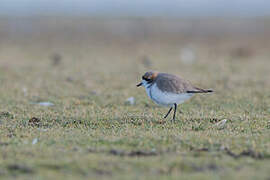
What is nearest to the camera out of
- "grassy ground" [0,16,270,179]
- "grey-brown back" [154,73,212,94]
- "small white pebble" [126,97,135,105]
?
"grassy ground" [0,16,270,179]

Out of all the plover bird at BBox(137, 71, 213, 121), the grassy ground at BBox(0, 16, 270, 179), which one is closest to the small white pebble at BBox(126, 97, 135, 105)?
the grassy ground at BBox(0, 16, 270, 179)

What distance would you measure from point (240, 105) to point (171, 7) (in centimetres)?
8339

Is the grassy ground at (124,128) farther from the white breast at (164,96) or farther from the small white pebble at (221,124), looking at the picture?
the white breast at (164,96)

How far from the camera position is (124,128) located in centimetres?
658

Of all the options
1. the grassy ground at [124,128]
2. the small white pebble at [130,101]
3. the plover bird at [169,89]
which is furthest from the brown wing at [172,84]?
the small white pebble at [130,101]

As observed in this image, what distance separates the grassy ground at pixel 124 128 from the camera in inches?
183

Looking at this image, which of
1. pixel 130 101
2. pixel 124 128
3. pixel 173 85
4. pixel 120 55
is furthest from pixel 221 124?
pixel 120 55

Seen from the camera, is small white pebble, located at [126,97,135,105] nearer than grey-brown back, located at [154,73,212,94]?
No

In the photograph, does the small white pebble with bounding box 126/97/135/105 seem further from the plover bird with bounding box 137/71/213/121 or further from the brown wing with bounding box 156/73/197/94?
the brown wing with bounding box 156/73/197/94

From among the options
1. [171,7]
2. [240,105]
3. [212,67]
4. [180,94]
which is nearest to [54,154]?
[180,94]

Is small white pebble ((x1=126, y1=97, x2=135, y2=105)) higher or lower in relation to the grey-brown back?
lower

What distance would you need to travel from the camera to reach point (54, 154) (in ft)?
16.8

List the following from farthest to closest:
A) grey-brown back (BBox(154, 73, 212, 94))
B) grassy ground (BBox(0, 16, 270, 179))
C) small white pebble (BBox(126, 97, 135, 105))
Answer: small white pebble (BBox(126, 97, 135, 105)) → grey-brown back (BBox(154, 73, 212, 94)) → grassy ground (BBox(0, 16, 270, 179))

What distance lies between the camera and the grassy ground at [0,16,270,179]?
183 inches
